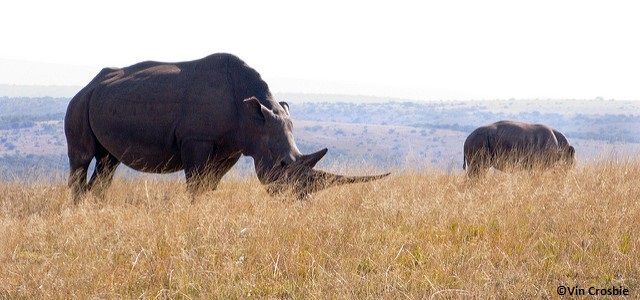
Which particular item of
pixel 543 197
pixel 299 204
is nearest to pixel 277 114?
pixel 299 204

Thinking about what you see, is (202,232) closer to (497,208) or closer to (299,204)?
(299,204)

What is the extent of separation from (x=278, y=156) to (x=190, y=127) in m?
1.23

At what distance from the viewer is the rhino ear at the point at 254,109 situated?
1065 centimetres

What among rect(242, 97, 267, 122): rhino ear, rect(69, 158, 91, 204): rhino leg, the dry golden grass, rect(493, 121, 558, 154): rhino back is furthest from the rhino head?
rect(493, 121, 558, 154): rhino back

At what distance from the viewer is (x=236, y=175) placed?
13656mm

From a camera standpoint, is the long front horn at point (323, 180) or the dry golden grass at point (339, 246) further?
the long front horn at point (323, 180)

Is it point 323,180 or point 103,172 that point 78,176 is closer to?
point 103,172

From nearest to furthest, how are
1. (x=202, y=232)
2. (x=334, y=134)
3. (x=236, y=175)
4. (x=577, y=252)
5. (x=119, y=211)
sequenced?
1. (x=577, y=252)
2. (x=202, y=232)
3. (x=119, y=211)
4. (x=236, y=175)
5. (x=334, y=134)

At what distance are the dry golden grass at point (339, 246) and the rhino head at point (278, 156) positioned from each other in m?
0.27

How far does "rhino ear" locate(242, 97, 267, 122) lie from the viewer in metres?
10.6

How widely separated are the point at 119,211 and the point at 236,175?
4733mm

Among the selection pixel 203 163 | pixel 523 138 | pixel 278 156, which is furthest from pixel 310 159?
pixel 523 138

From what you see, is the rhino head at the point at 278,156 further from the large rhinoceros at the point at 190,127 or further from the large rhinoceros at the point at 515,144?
the large rhinoceros at the point at 515,144

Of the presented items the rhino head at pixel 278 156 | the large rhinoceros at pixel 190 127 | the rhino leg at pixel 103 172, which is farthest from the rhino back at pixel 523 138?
the rhino leg at pixel 103 172
